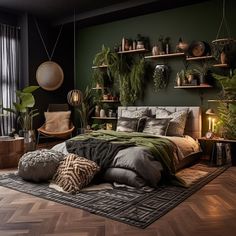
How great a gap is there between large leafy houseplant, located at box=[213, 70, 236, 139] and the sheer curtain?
4132 millimetres

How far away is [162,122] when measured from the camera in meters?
4.85

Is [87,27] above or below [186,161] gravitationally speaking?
above

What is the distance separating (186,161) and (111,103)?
2.54m

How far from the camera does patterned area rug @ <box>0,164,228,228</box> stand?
2.66 metres

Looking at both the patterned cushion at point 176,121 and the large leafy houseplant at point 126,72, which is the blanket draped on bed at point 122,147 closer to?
the patterned cushion at point 176,121

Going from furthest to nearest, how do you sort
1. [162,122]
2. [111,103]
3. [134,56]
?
[111,103], [134,56], [162,122]

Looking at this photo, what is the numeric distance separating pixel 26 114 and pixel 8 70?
106 cm

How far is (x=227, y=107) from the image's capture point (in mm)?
4812

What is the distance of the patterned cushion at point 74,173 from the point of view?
11.0ft

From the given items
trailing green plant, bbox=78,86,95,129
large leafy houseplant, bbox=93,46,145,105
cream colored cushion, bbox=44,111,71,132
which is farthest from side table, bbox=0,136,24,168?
large leafy houseplant, bbox=93,46,145,105

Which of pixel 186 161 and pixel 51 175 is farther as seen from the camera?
pixel 186 161

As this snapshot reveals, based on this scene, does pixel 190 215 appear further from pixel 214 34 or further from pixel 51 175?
pixel 214 34

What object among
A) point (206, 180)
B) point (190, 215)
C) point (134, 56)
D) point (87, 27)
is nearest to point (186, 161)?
point (206, 180)

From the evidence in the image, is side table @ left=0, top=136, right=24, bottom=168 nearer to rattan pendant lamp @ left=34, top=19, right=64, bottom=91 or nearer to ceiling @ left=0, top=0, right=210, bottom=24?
rattan pendant lamp @ left=34, top=19, right=64, bottom=91
